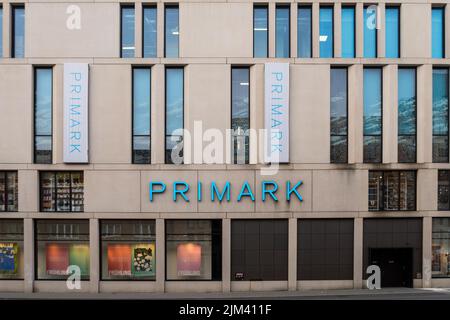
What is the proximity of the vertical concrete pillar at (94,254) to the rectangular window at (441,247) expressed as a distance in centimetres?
1690

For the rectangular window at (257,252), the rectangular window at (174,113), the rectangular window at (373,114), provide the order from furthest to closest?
1. the rectangular window at (373,114)
2. the rectangular window at (174,113)
3. the rectangular window at (257,252)

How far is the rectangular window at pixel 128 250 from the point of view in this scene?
20.0m

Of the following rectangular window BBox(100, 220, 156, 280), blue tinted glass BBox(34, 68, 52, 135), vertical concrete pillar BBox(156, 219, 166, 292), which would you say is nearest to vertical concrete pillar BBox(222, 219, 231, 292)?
vertical concrete pillar BBox(156, 219, 166, 292)

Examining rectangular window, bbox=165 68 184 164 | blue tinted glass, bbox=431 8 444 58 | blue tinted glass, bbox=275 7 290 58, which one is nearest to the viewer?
rectangular window, bbox=165 68 184 164

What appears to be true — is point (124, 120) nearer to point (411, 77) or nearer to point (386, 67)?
point (386, 67)

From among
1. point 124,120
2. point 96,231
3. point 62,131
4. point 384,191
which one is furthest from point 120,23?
point 384,191

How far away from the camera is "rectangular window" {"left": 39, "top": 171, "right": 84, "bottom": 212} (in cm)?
2008

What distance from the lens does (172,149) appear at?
20062mm

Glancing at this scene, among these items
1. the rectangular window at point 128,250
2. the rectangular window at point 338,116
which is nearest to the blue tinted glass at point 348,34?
the rectangular window at point 338,116

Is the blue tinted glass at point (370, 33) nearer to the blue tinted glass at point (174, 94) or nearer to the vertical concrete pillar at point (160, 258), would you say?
the blue tinted glass at point (174, 94)

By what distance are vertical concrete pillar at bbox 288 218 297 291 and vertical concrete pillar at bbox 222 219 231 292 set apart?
299cm

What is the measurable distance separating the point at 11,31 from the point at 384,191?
20.6m

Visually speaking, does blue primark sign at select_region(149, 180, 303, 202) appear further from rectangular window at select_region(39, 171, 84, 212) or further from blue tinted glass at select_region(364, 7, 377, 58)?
blue tinted glass at select_region(364, 7, 377, 58)

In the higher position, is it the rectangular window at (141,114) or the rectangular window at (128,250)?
the rectangular window at (141,114)
